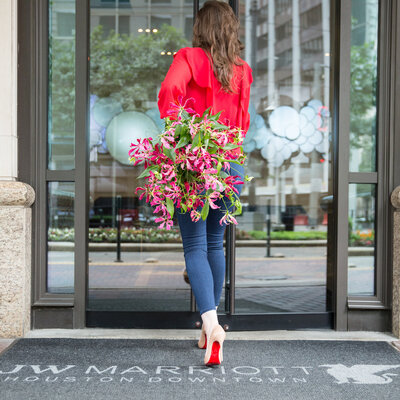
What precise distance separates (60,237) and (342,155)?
72.6 inches

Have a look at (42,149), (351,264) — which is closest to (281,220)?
(351,264)

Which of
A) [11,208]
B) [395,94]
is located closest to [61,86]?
[11,208]

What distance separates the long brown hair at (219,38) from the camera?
7.37 feet

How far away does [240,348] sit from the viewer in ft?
7.99

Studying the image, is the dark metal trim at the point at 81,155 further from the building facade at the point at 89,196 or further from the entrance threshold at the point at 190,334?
the entrance threshold at the point at 190,334

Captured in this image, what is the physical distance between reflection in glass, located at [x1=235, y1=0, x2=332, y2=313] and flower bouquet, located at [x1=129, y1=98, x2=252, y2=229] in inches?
274

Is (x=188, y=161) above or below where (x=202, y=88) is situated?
below

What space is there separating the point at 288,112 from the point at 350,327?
7.55m

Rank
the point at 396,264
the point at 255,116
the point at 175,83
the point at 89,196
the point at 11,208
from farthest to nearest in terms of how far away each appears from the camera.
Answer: the point at 255,116
the point at 89,196
the point at 396,264
the point at 11,208
the point at 175,83

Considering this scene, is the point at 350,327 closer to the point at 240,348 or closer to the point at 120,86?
the point at 240,348

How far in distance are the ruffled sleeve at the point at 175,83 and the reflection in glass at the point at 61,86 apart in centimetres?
97

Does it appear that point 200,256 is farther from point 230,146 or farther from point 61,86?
point 61,86

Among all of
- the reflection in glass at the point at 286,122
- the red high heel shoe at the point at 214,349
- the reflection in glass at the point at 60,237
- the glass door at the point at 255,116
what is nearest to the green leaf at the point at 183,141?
the red high heel shoe at the point at 214,349

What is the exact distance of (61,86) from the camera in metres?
3.13
